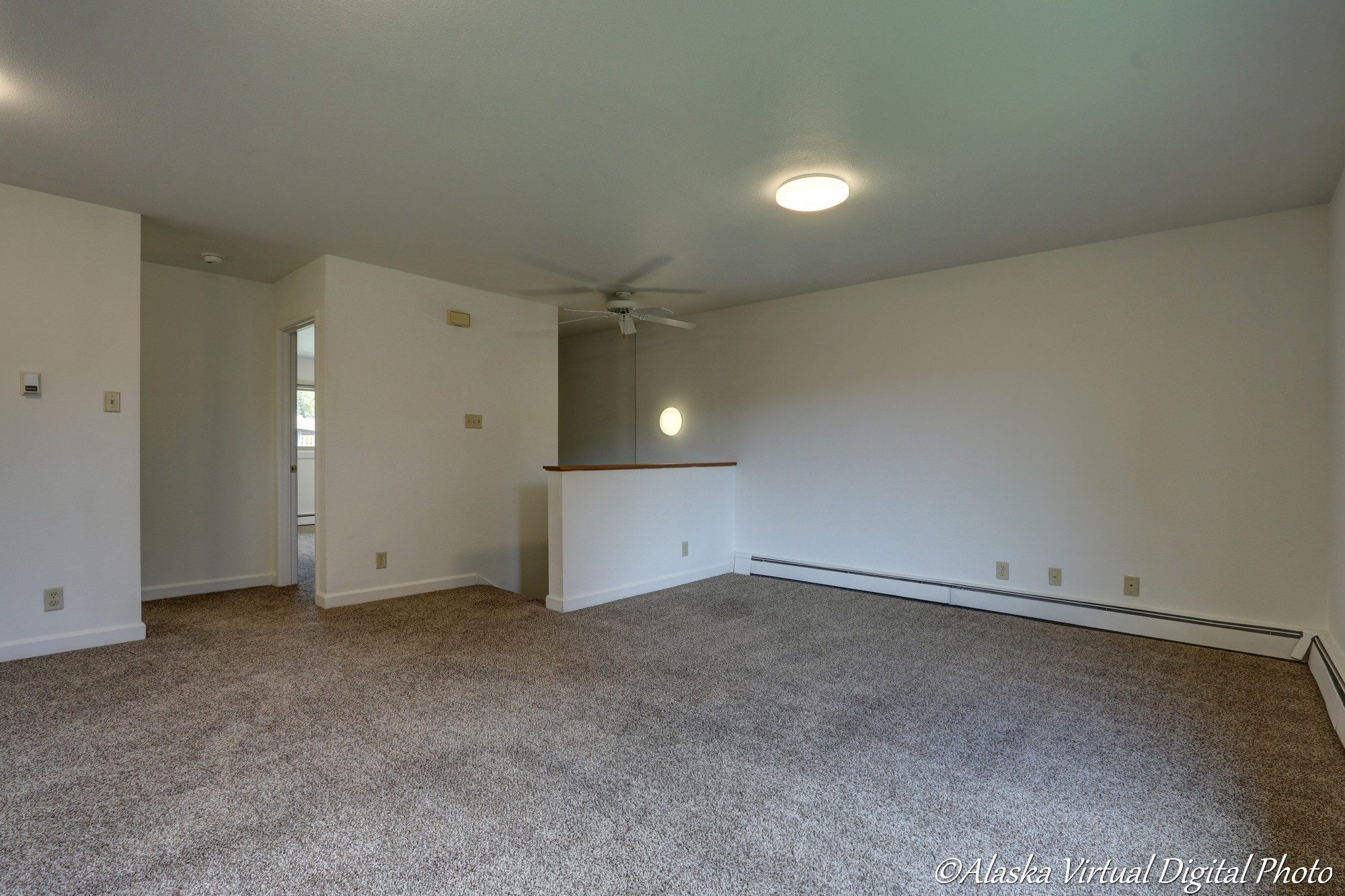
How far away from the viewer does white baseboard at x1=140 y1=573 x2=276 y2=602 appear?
456cm

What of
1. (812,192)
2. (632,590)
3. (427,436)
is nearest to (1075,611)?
(632,590)

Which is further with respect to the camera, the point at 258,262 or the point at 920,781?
the point at 258,262

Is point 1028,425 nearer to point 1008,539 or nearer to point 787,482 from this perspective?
point 1008,539

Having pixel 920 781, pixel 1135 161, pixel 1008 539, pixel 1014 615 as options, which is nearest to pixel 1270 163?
pixel 1135 161

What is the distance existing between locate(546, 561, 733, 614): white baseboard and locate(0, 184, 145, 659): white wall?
2352 millimetres

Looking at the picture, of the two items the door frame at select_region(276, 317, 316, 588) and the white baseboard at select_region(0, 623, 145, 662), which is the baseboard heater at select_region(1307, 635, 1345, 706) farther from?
the door frame at select_region(276, 317, 316, 588)

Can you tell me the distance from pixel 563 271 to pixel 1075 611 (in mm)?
4078

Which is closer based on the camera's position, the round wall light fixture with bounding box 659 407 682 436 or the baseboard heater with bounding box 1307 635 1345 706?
the baseboard heater with bounding box 1307 635 1345 706

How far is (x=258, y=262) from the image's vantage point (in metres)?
4.47

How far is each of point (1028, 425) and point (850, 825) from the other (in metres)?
3.23

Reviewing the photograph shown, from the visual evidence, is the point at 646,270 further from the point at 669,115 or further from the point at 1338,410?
the point at 1338,410

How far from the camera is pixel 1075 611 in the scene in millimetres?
3988

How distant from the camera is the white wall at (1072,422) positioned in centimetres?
340

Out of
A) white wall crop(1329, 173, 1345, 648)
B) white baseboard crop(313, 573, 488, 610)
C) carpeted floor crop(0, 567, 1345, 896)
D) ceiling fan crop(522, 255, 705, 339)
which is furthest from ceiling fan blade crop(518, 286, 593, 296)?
white wall crop(1329, 173, 1345, 648)
